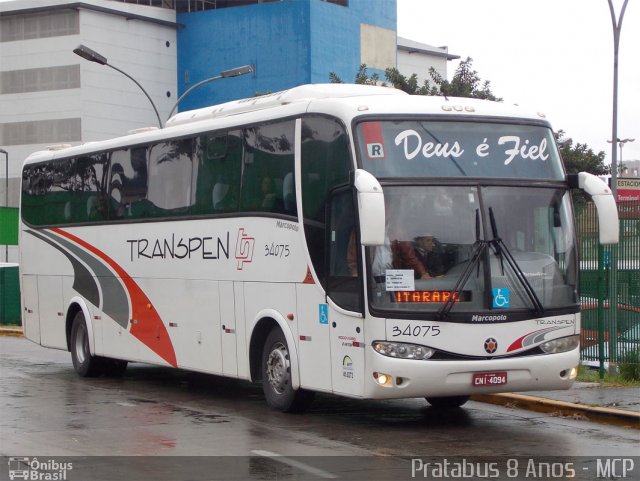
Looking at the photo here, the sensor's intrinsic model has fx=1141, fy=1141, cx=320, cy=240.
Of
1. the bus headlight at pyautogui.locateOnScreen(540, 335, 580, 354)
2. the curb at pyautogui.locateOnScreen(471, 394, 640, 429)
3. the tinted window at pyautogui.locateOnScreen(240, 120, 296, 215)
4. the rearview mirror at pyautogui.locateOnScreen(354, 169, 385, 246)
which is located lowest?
the curb at pyautogui.locateOnScreen(471, 394, 640, 429)

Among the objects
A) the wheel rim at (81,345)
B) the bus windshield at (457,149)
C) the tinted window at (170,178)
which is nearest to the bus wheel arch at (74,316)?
the wheel rim at (81,345)

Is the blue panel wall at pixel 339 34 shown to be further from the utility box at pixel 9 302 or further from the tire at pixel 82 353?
the tire at pixel 82 353

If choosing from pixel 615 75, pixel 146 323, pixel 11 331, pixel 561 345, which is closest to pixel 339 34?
pixel 11 331

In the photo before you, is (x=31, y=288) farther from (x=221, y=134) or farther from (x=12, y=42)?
(x=12, y=42)

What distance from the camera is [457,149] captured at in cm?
1227

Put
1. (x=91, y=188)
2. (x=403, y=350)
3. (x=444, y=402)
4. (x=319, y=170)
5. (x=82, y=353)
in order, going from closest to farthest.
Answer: (x=403, y=350), (x=319, y=170), (x=444, y=402), (x=91, y=188), (x=82, y=353)

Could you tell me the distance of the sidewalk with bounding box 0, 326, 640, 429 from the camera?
42.0 feet

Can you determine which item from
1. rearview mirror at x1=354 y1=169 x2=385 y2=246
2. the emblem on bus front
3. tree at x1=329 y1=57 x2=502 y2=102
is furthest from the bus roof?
tree at x1=329 y1=57 x2=502 y2=102

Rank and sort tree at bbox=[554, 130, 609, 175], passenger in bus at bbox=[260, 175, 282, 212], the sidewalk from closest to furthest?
1. the sidewalk
2. passenger in bus at bbox=[260, 175, 282, 212]
3. tree at bbox=[554, 130, 609, 175]

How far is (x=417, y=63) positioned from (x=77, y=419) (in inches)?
3385

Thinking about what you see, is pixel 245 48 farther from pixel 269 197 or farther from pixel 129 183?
pixel 269 197

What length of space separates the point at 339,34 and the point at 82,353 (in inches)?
2376

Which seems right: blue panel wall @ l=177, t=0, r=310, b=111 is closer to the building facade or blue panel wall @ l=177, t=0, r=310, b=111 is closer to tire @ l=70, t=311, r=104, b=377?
the building facade

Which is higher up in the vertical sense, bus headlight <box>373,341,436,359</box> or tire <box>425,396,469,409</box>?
bus headlight <box>373,341,436,359</box>
